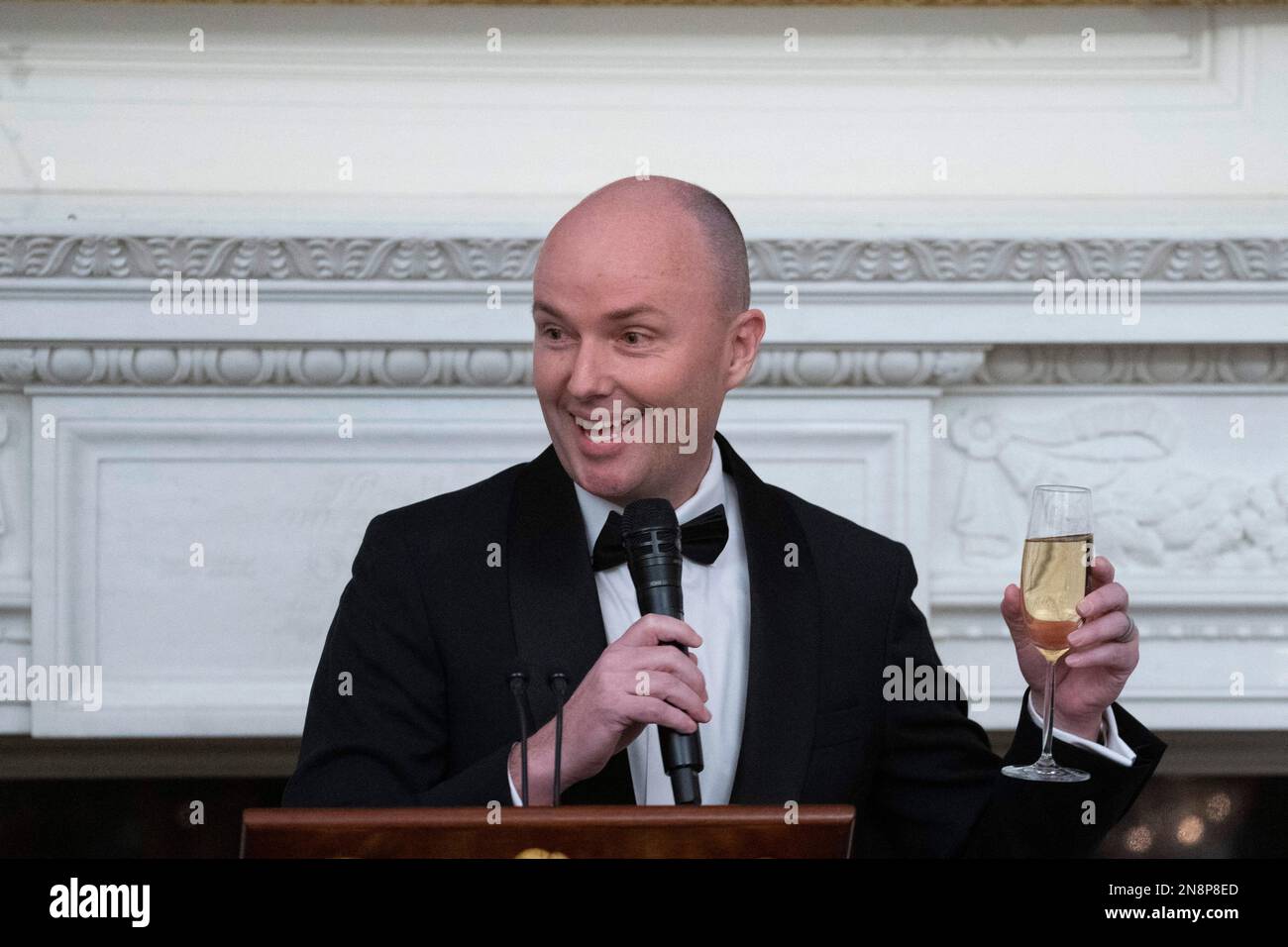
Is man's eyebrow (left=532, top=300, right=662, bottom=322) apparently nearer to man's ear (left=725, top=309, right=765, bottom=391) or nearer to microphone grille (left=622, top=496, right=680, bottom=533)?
man's ear (left=725, top=309, right=765, bottom=391)

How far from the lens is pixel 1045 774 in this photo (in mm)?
1435

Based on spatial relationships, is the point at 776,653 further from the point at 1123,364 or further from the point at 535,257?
the point at 1123,364

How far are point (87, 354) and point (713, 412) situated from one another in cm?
122

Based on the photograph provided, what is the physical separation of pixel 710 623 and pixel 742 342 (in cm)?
34

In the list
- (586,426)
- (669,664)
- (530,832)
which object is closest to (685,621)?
(586,426)

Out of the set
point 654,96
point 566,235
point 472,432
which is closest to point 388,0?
point 654,96

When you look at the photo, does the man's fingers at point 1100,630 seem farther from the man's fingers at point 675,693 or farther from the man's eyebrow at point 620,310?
the man's eyebrow at point 620,310

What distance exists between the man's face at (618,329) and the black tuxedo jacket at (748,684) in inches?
5.9

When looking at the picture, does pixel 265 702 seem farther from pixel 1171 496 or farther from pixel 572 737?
pixel 1171 496

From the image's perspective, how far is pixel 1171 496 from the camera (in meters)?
2.51

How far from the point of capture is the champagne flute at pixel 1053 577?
1417 millimetres

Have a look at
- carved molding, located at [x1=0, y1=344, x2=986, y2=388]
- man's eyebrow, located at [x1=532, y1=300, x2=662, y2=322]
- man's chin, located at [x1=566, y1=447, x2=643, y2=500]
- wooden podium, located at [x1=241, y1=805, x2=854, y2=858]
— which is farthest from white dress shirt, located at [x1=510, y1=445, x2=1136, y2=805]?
carved molding, located at [x1=0, y1=344, x2=986, y2=388]

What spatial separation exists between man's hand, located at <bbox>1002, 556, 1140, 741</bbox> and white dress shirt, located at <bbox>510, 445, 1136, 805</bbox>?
0.33 meters

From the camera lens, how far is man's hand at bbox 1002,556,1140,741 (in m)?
1.41
